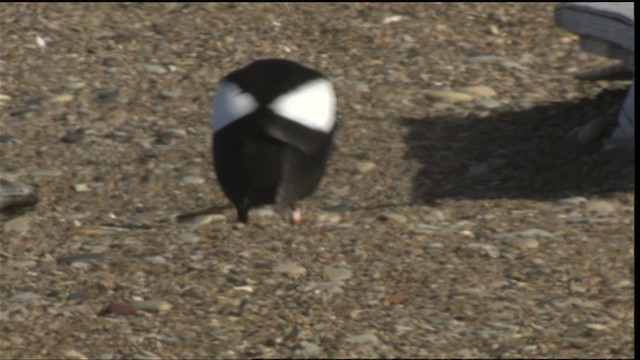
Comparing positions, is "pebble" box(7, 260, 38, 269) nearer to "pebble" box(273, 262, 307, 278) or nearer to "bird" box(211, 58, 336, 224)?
"bird" box(211, 58, 336, 224)

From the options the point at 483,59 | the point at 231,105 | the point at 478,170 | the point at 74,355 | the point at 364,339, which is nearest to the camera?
the point at 74,355

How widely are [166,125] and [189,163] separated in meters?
0.59

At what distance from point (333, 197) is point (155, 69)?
2.19 meters

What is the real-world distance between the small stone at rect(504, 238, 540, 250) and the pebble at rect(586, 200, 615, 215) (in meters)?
0.46

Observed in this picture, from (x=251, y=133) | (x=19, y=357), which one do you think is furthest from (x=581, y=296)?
(x=19, y=357)

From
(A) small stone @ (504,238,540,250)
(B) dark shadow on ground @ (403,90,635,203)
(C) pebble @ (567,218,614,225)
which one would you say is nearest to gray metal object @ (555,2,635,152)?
(B) dark shadow on ground @ (403,90,635,203)

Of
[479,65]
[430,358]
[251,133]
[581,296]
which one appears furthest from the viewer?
[479,65]

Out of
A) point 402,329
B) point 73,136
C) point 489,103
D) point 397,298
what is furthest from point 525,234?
point 73,136

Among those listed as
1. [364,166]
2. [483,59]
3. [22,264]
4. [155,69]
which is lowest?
[155,69]

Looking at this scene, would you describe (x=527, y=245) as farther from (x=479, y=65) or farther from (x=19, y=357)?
(x=479, y=65)

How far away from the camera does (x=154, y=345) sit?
503 centimetres

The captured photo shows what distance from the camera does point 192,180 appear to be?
691cm

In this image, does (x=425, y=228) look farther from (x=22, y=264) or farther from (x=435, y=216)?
(x=22, y=264)

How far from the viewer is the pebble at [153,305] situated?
17.6 feet
